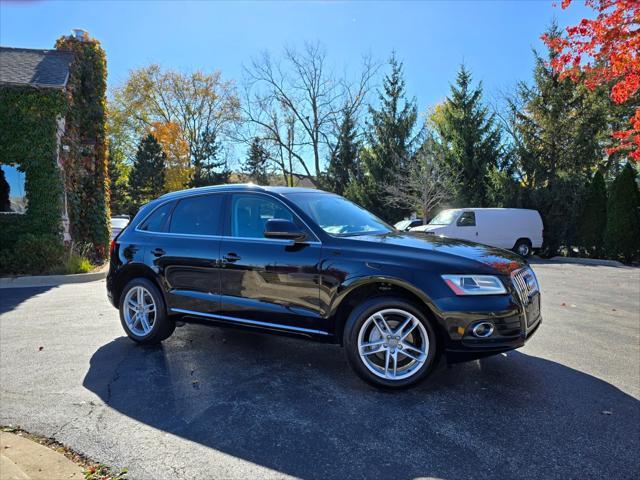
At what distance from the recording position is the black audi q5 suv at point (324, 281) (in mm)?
3400

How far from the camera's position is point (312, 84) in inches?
1502

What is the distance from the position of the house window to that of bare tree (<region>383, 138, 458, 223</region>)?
18.3 m

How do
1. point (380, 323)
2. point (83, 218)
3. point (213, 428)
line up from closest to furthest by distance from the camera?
point (213, 428) → point (380, 323) → point (83, 218)

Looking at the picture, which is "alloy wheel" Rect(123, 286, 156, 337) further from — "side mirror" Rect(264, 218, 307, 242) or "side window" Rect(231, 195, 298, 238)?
"side mirror" Rect(264, 218, 307, 242)

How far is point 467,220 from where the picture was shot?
17.5m

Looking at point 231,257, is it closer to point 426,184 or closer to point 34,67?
point 34,67

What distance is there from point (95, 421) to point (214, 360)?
136 cm

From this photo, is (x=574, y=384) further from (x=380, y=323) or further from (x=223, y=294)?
(x=223, y=294)

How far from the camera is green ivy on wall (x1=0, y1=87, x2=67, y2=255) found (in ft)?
38.2

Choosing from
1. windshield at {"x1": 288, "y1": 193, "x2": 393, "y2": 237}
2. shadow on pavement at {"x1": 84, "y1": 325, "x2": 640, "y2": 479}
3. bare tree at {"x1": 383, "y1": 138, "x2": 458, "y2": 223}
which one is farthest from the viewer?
bare tree at {"x1": 383, "y1": 138, "x2": 458, "y2": 223}

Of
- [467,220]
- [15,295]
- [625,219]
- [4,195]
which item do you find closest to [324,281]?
[15,295]

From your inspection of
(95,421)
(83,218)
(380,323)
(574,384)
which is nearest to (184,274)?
(95,421)

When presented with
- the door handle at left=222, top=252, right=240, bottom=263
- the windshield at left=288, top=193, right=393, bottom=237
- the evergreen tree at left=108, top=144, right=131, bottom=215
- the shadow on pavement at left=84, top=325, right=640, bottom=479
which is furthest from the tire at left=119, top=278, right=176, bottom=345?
the evergreen tree at left=108, top=144, right=131, bottom=215

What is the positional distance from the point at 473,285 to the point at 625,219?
52.4 ft
